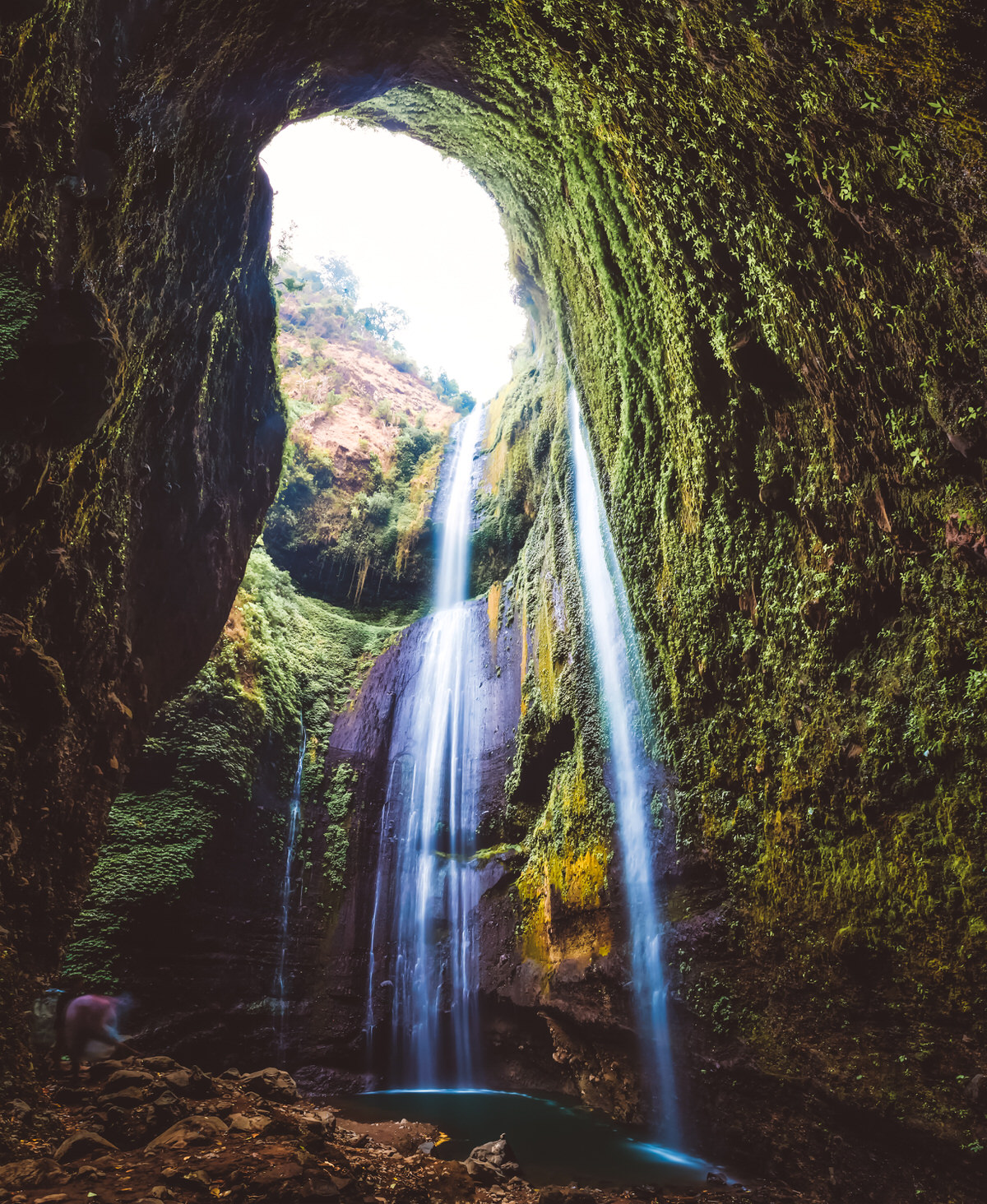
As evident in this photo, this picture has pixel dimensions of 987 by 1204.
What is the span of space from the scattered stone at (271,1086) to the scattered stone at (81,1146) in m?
3.29

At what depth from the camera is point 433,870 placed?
11625mm

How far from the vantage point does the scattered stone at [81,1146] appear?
3395mm

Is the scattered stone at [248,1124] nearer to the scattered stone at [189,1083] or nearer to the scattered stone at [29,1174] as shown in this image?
the scattered stone at [189,1083]

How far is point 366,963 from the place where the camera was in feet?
35.5

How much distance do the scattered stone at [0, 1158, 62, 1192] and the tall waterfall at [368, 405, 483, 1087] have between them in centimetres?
811

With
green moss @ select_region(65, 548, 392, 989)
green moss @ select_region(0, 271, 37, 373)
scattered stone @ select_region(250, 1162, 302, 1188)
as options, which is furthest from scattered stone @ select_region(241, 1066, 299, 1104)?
green moss @ select_region(0, 271, 37, 373)

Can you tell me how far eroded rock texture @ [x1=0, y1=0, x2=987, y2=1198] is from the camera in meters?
3.74

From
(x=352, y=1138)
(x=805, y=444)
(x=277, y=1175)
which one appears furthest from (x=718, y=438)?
(x=352, y=1138)

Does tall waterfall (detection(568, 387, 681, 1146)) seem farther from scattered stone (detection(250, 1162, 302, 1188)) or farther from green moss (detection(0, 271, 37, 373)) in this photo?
green moss (detection(0, 271, 37, 373))

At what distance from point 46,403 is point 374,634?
42.0ft

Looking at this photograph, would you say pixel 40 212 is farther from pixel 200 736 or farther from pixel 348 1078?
pixel 348 1078

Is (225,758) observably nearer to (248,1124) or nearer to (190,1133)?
(248,1124)

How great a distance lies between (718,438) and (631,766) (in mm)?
4655

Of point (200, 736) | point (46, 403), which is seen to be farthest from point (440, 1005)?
point (46, 403)
